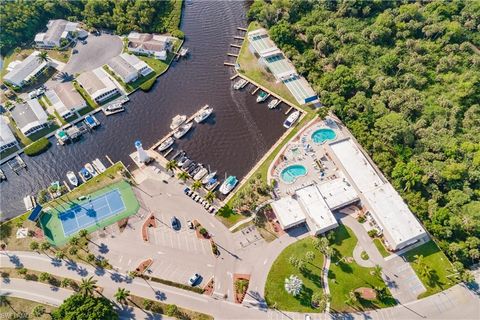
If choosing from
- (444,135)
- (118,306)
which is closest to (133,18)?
(118,306)

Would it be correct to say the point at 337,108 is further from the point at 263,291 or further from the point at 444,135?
the point at 263,291

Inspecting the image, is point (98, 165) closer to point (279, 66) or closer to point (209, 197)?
point (209, 197)

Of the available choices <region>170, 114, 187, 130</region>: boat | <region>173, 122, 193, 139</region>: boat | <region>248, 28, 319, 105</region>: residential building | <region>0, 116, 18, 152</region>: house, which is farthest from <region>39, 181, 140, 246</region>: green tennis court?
<region>248, 28, 319, 105</region>: residential building

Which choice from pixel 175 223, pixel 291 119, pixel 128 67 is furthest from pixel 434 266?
pixel 128 67

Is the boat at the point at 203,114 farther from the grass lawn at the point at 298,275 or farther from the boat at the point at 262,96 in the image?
the grass lawn at the point at 298,275

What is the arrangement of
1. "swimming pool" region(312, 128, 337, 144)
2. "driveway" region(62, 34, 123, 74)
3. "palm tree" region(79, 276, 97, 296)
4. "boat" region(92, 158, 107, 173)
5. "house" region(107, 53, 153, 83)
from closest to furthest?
"palm tree" region(79, 276, 97, 296) < "boat" region(92, 158, 107, 173) < "swimming pool" region(312, 128, 337, 144) < "house" region(107, 53, 153, 83) < "driveway" region(62, 34, 123, 74)

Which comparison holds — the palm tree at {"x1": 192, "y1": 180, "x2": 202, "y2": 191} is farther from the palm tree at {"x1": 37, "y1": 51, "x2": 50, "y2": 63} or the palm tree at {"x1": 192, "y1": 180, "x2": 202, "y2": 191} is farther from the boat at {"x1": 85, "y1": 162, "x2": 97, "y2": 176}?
the palm tree at {"x1": 37, "y1": 51, "x2": 50, "y2": 63}

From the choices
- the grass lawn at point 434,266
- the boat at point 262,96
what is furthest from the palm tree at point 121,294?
the boat at point 262,96
